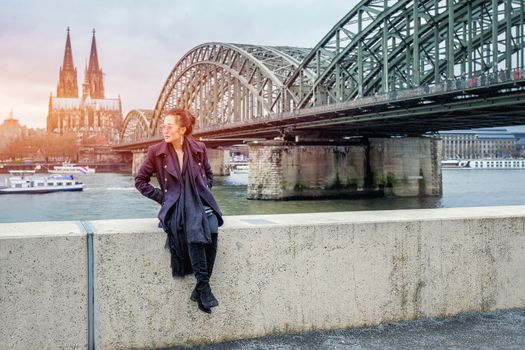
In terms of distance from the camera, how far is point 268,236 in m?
4.66

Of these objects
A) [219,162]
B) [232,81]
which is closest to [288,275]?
[232,81]

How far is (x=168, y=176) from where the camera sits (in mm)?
4348

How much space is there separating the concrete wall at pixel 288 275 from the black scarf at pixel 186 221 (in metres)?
0.14

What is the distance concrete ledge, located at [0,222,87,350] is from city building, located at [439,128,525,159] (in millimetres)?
169386

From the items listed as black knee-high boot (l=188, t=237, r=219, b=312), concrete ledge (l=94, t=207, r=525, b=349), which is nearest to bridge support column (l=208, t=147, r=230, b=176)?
concrete ledge (l=94, t=207, r=525, b=349)

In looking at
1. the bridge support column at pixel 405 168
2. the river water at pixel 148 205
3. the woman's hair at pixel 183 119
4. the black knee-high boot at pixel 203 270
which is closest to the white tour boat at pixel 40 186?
the river water at pixel 148 205

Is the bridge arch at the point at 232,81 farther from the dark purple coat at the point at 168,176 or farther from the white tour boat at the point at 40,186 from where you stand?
the dark purple coat at the point at 168,176

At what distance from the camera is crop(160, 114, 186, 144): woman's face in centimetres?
445

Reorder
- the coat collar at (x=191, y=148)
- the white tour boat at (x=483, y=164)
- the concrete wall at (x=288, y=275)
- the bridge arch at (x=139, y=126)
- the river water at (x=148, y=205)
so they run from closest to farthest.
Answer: the concrete wall at (x=288, y=275), the coat collar at (x=191, y=148), the river water at (x=148, y=205), the bridge arch at (x=139, y=126), the white tour boat at (x=483, y=164)

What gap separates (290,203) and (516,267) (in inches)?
1568

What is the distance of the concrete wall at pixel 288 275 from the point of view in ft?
13.8

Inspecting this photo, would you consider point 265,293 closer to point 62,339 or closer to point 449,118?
point 62,339

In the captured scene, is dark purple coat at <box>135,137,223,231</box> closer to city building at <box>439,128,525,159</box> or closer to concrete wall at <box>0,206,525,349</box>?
concrete wall at <box>0,206,525,349</box>

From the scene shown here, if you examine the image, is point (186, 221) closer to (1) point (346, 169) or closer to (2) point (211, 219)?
(2) point (211, 219)
